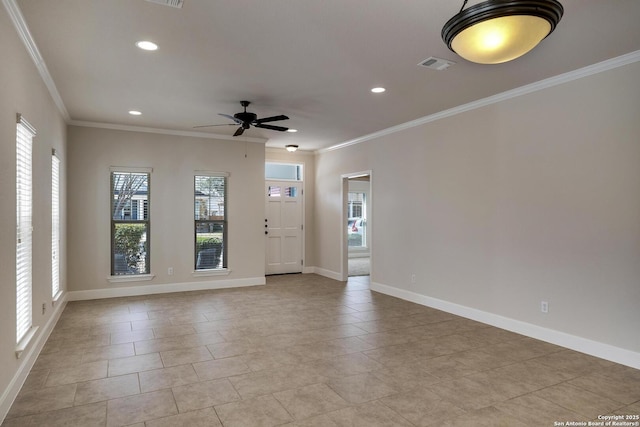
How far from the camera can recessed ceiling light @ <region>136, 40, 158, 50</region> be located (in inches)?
125

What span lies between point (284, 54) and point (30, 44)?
2040 mm

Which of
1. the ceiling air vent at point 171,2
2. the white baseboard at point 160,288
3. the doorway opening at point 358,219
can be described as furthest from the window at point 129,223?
the doorway opening at point 358,219

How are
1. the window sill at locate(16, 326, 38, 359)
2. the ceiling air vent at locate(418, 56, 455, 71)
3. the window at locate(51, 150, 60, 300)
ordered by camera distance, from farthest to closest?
1. the window at locate(51, 150, 60, 300)
2. the ceiling air vent at locate(418, 56, 455, 71)
3. the window sill at locate(16, 326, 38, 359)

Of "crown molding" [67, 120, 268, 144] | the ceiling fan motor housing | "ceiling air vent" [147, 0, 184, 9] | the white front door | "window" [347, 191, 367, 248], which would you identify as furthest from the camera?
"window" [347, 191, 367, 248]

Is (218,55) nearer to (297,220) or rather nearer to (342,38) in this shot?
(342,38)

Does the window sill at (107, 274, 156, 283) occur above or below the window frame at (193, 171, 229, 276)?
below

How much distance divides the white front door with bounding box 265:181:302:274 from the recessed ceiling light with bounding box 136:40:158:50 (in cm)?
520

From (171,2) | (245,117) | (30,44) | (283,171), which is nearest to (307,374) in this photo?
(171,2)

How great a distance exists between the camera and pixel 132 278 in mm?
6363

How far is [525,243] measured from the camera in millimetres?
4312

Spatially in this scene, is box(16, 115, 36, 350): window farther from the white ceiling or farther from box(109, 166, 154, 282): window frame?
box(109, 166, 154, 282): window frame

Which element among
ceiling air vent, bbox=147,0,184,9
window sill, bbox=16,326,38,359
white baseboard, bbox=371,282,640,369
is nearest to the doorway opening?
white baseboard, bbox=371,282,640,369

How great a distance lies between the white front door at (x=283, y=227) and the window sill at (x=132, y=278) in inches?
101

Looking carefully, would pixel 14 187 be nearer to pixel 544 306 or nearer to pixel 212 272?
pixel 212 272
